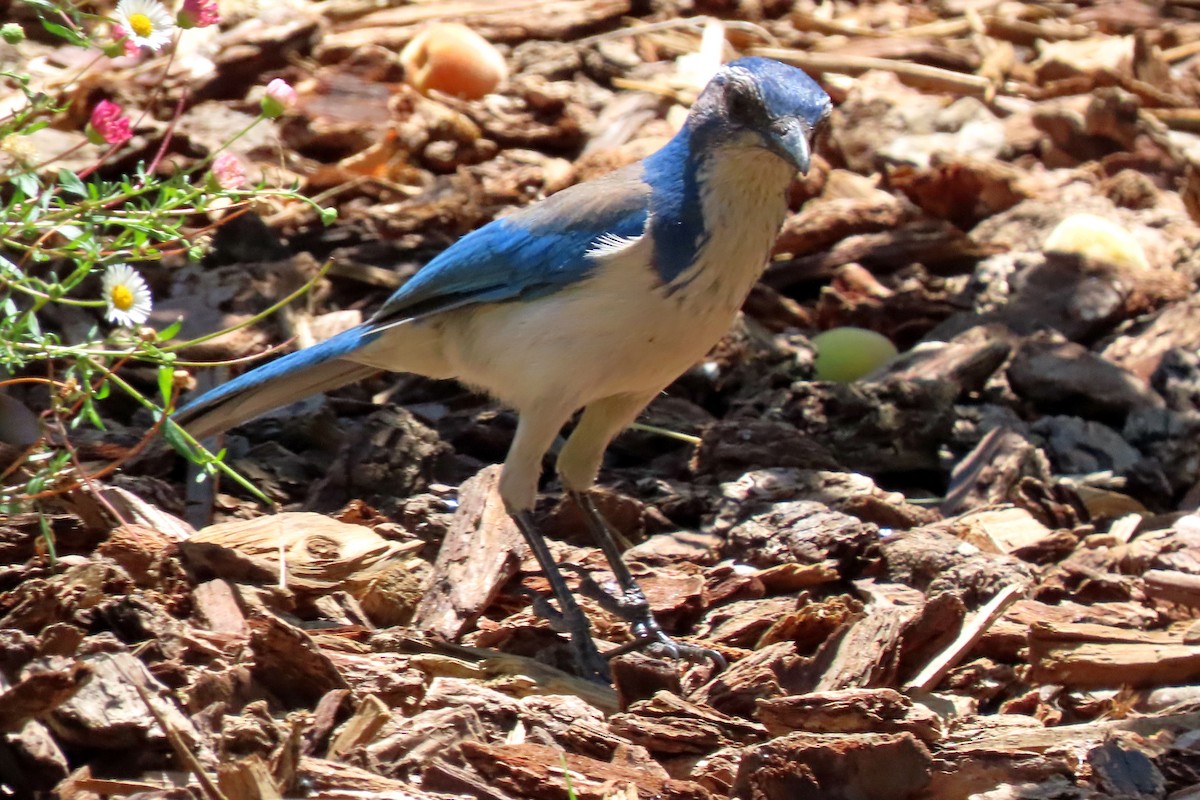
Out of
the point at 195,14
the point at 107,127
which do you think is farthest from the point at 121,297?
the point at 195,14

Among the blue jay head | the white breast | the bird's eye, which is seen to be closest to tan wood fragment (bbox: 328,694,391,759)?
the white breast

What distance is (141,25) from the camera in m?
3.61

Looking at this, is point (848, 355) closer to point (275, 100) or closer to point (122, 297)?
point (275, 100)

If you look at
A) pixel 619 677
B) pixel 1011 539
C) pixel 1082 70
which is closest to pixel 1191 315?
pixel 1011 539

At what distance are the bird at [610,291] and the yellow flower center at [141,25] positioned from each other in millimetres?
1300

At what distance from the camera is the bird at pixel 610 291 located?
13.9 feet

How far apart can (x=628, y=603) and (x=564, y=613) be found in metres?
0.20

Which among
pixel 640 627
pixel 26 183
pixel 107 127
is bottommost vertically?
pixel 640 627

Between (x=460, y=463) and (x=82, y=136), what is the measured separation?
2.49 metres

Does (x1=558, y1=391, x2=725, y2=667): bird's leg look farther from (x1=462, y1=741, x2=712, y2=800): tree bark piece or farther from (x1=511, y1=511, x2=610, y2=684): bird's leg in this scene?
(x1=462, y1=741, x2=712, y2=800): tree bark piece

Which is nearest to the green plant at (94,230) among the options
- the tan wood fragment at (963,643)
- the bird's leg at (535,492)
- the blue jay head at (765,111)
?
the bird's leg at (535,492)

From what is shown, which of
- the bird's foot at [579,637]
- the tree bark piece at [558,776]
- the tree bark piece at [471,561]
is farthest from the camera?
the tree bark piece at [471,561]

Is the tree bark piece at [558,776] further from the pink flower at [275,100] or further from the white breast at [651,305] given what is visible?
the pink flower at [275,100]

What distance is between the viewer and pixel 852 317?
6.46 m
